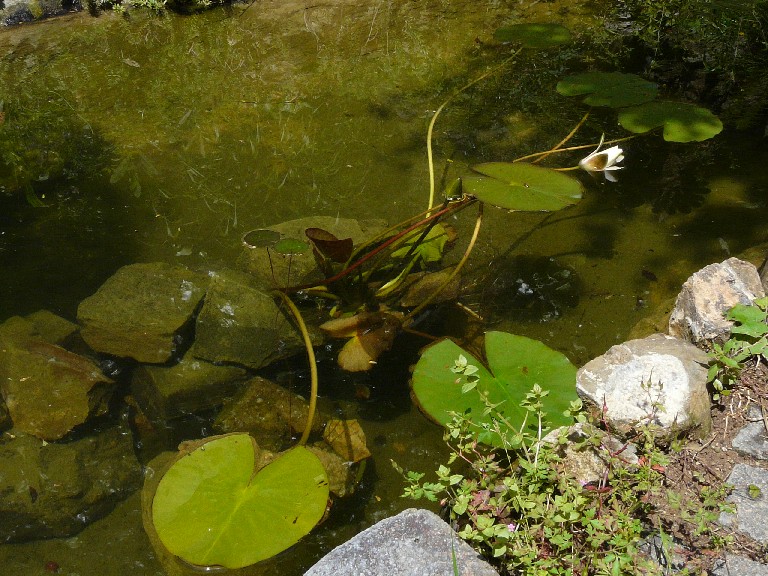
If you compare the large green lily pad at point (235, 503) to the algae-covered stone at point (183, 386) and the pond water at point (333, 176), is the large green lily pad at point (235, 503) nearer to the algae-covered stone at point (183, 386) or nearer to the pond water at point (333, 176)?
the pond water at point (333, 176)

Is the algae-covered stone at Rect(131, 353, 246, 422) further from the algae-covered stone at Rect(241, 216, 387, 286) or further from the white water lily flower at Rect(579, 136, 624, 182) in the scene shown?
the white water lily flower at Rect(579, 136, 624, 182)

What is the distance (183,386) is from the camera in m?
2.48

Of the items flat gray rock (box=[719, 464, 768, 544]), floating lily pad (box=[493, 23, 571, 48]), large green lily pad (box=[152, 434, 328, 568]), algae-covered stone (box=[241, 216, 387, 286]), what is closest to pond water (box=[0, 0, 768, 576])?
algae-covered stone (box=[241, 216, 387, 286])

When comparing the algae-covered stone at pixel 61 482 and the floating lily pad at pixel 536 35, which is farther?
the floating lily pad at pixel 536 35

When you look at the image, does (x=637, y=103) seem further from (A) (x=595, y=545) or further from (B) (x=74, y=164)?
(B) (x=74, y=164)

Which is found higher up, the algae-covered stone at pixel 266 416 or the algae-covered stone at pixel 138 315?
the algae-covered stone at pixel 138 315

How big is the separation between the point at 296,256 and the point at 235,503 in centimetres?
135

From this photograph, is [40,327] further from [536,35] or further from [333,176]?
[536,35]

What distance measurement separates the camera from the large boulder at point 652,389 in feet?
6.11

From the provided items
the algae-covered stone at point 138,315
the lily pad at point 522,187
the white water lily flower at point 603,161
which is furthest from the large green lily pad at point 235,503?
the white water lily flower at point 603,161

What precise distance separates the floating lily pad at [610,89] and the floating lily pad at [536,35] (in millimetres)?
334

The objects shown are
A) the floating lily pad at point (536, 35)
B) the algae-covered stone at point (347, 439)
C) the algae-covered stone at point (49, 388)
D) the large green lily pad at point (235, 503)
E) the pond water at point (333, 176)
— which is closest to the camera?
the large green lily pad at point (235, 503)

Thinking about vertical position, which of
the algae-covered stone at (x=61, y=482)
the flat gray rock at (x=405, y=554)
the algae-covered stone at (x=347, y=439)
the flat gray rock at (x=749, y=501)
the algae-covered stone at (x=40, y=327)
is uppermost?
the algae-covered stone at (x=40, y=327)

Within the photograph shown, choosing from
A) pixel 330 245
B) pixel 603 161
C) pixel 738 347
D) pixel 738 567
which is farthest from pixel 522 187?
pixel 738 567
